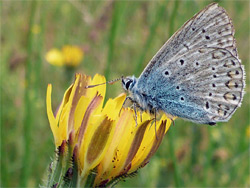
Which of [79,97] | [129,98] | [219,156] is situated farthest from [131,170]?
[219,156]

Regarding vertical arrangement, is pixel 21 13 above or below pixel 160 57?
above

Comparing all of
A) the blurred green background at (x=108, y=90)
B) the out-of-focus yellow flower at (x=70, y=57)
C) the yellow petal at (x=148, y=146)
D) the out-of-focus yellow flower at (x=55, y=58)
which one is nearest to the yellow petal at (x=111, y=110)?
the yellow petal at (x=148, y=146)

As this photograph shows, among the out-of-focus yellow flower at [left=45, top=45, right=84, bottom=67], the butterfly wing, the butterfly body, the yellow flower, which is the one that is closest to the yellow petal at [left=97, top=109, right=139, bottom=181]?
the yellow flower

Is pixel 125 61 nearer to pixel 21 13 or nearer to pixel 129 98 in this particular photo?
pixel 21 13

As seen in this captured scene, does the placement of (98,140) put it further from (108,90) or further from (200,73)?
→ (108,90)

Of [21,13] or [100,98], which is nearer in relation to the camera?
[100,98]

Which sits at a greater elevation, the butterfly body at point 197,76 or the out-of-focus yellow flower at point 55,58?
the out-of-focus yellow flower at point 55,58

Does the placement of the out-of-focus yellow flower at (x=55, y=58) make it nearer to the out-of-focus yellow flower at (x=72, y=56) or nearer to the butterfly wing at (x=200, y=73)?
the out-of-focus yellow flower at (x=72, y=56)

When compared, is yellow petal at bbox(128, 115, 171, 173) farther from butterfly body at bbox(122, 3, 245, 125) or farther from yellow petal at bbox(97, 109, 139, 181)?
butterfly body at bbox(122, 3, 245, 125)
